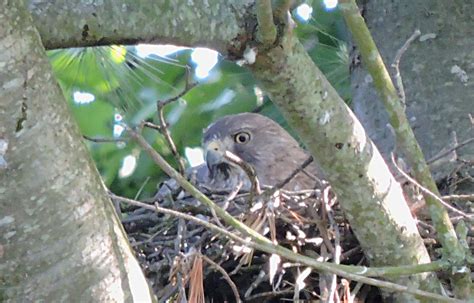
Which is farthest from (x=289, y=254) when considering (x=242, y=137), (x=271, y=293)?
(x=242, y=137)

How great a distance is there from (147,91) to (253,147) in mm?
462

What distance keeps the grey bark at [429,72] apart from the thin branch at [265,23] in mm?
1279

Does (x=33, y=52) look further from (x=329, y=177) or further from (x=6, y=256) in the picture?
(x=329, y=177)

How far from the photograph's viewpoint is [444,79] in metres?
3.23

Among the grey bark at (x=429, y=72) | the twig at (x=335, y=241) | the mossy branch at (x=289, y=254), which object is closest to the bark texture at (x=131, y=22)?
the mossy branch at (x=289, y=254)

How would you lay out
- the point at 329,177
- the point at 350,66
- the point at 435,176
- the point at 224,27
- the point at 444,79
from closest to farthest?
the point at 224,27 → the point at 329,177 → the point at 435,176 → the point at 444,79 → the point at 350,66

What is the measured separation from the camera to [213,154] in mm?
3713

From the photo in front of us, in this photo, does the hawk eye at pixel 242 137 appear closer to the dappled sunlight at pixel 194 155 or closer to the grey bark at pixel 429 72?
the dappled sunlight at pixel 194 155

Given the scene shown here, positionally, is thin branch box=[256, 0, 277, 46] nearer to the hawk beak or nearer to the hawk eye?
the hawk beak

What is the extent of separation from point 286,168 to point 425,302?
1.69 m

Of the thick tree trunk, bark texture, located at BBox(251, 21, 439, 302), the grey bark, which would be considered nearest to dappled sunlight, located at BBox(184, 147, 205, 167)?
the grey bark

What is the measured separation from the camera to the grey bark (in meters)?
3.17

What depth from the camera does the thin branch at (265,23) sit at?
184cm

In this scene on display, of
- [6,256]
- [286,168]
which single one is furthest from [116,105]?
[6,256]
